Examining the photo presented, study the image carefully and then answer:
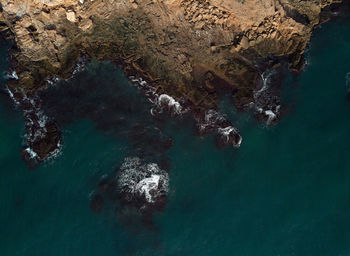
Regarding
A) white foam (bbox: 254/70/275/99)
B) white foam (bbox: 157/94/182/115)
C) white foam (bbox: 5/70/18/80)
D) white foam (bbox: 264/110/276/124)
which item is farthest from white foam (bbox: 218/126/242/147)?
white foam (bbox: 5/70/18/80)

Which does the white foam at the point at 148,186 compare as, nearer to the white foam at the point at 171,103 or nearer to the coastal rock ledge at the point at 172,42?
the white foam at the point at 171,103

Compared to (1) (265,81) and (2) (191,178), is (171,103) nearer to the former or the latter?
(2) (191,178)

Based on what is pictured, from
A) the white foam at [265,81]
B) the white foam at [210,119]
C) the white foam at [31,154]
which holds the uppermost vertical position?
the white foam at [265,81]

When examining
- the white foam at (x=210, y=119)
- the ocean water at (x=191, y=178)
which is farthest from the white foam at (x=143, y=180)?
the white foam at (x=210, y=119)

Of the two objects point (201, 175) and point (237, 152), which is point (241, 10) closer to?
point (237, 152)

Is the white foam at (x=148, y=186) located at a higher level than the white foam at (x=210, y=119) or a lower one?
lower

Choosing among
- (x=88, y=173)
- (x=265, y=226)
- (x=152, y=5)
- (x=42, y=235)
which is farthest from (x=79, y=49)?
(x=265, y=226)

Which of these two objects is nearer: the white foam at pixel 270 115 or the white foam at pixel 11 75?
the white foam at pixel 270 115
